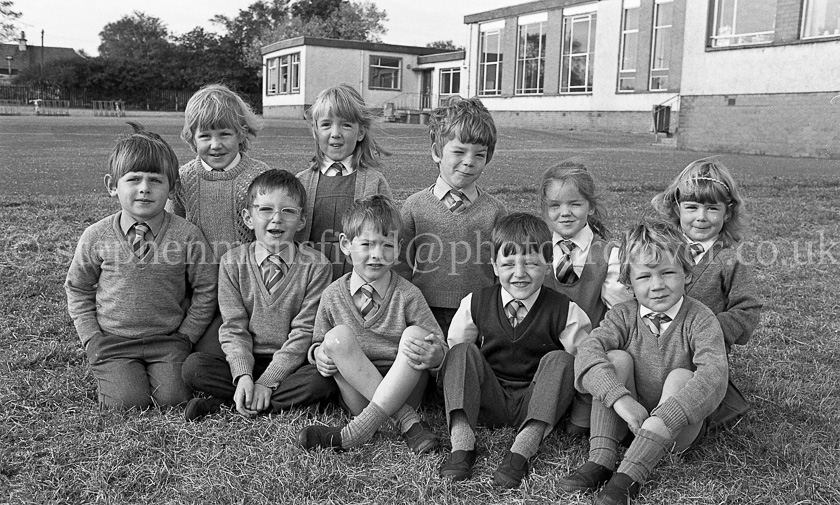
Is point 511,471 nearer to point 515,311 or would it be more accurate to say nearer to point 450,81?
point 515,311

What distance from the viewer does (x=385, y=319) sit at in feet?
10.2

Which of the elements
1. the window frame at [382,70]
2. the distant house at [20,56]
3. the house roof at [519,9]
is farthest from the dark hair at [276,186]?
the distant house at [20,56]

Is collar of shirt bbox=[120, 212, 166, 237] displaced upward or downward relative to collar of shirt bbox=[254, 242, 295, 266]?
upward

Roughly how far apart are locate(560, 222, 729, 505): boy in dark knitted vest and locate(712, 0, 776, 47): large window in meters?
20.2

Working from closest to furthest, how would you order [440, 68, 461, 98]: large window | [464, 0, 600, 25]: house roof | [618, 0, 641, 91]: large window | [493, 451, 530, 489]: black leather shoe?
[493, 451, 530, 489]: black leather shoe
[618, 0, 641, 91]: large window
[464, 0, 600, 25]: house roof
[440, 68, 461, 98]: large window

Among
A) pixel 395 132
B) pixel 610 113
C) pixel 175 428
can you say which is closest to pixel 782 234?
pixel 175 428

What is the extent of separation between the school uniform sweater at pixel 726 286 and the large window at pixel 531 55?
3004 cm

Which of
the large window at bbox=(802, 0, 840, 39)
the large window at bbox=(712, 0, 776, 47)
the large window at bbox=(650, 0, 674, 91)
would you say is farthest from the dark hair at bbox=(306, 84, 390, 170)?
the large window at bbox=(650, 0, 674, 91)

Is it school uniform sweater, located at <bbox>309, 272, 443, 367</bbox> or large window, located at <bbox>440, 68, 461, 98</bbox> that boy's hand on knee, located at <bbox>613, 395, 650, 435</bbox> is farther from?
large window, located at <bbox>440, 68, 461, 98</bbox>

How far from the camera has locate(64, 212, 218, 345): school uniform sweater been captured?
3330mm

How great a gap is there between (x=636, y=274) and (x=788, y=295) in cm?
301

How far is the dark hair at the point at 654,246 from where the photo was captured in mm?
2742

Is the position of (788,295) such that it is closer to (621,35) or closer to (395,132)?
(395,132)

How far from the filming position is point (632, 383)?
2.77 metres
